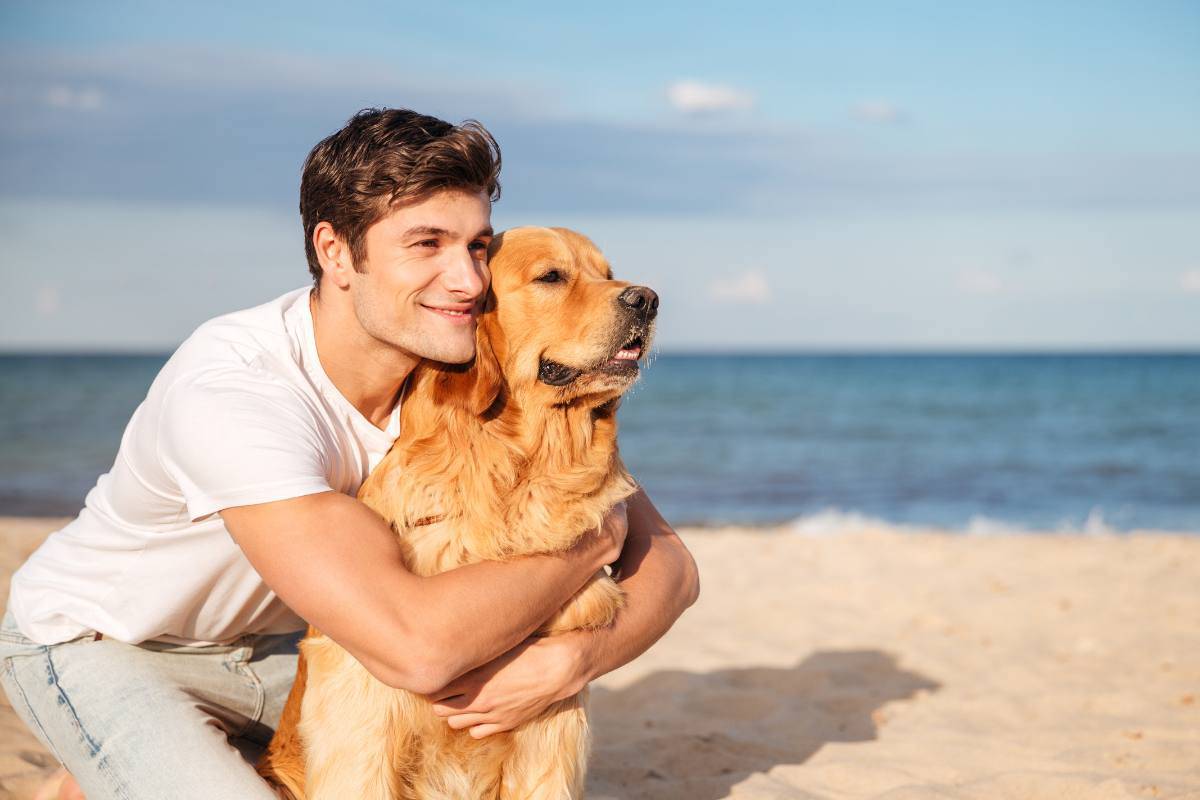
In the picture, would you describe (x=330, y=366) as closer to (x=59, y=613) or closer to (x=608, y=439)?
(x=608, y=439)

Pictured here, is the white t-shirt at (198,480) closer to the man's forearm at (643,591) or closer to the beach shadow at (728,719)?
the man's forearm at (643,591)

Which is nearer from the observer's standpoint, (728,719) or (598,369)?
(598,369)

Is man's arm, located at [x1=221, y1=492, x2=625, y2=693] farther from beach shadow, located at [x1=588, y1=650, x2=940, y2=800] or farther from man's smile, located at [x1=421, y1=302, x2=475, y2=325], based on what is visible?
beach shadow, located at [x1=588, y1=650, x2=940, y2=800]

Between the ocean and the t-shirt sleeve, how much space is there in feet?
3.23

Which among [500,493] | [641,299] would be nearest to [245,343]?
[500,493]

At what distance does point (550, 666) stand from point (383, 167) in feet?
4.45

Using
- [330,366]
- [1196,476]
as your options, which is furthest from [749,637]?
[1196,476]

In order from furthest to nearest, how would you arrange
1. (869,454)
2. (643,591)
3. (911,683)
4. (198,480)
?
(869,454)
(911,683)
(643,591)
(198,480)

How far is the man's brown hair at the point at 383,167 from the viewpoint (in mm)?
2604

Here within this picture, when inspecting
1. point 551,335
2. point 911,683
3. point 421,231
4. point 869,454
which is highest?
point 421,231

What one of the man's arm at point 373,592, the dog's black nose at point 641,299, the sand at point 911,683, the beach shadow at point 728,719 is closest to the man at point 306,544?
the man's arm at point 373,592

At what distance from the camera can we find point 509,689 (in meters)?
2.55

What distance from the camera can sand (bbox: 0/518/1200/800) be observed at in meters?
Result: 3.55

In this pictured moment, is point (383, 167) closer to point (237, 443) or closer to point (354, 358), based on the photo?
point (354, 358)
